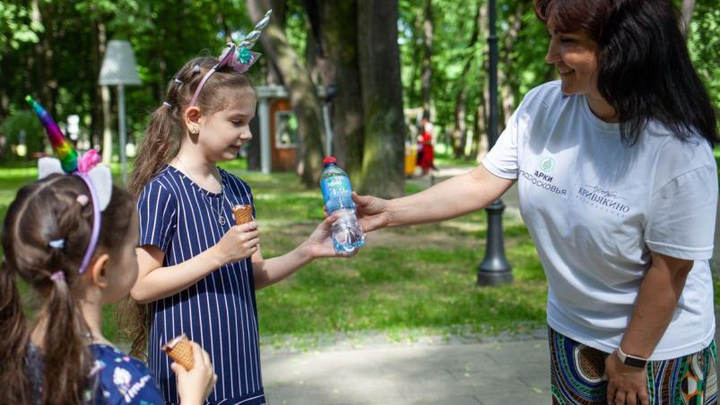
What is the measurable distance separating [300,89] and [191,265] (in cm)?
Result: 1604

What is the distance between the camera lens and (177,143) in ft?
9.68

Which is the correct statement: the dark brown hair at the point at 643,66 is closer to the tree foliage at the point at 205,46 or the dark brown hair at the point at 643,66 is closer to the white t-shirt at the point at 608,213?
the white t-shirt at the point at 608,213

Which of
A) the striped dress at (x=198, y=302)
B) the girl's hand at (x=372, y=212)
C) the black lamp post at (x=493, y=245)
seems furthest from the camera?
the black lamp post at (x=493, y=245)

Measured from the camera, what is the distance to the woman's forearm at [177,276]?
263 centimetres

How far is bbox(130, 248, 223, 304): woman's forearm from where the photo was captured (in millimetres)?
2629

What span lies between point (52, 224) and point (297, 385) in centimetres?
357

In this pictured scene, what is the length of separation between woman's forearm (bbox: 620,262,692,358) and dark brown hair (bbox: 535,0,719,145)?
15.3 inches

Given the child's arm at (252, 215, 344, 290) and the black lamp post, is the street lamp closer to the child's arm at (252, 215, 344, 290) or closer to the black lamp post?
the black lamp post

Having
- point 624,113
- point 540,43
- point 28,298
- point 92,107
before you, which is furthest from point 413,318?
point 92,107

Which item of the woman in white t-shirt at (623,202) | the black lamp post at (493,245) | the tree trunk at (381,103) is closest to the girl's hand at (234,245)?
the woman in white t-shirt at (623,202)

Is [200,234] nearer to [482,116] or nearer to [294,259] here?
[294,259]

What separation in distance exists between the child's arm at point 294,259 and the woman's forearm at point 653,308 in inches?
44.1

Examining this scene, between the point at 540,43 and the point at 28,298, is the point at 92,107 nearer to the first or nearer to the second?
the point at 540,43

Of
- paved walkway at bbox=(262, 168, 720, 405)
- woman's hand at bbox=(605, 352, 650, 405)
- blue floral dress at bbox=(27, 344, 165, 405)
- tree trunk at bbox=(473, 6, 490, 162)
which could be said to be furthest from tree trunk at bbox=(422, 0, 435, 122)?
blue floral dress at bbox=(27, 344, 165, 405)
